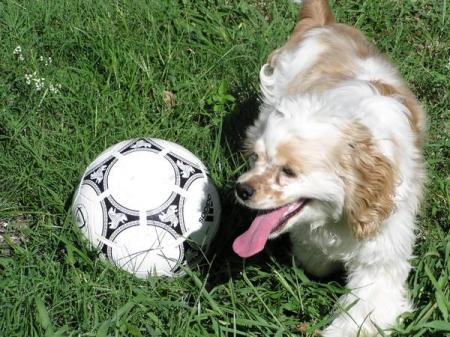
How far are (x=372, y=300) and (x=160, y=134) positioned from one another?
5.76ft

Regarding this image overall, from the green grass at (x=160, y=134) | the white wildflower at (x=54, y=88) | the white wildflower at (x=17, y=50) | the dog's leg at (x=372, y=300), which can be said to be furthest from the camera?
the white wildflower at (x=17, y=50)

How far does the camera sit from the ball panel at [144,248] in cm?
400

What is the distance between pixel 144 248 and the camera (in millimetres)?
4004

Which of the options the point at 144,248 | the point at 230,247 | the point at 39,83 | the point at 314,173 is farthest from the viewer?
the point at 39,83

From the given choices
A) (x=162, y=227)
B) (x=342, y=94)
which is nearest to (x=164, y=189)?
(x=162, y=227)

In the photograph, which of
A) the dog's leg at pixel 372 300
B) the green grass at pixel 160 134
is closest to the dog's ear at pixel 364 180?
the dog's leg at pixel 372 300

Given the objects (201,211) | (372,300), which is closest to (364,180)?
(372,300)

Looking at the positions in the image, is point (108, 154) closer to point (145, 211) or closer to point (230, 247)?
point (145, 211)

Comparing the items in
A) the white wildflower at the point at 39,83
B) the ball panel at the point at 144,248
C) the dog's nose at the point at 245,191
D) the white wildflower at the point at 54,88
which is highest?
the dog's nose at the point at 245,191

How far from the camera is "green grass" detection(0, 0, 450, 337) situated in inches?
153

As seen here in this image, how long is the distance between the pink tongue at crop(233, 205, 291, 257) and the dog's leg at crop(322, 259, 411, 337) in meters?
0.57

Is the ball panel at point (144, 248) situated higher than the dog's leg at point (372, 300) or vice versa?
the ball panel at point (144, 248)

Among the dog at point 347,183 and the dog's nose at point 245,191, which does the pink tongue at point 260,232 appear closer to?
the dog at point 347,183

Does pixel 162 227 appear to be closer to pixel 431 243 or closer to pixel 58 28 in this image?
pixel 431 243
